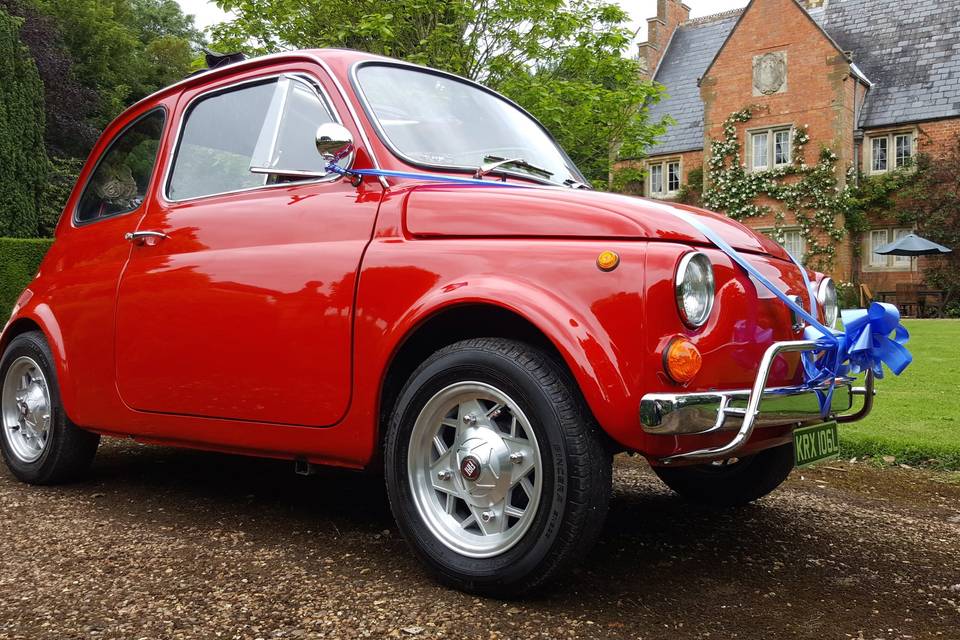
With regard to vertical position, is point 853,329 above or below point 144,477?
above

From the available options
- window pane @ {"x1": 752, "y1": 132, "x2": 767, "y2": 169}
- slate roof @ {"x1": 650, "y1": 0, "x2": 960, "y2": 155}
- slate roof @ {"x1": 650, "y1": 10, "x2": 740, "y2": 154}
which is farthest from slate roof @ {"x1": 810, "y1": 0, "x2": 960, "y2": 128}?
slate roof @ {"x1": 650, "y1": 10, "x2": 740, "y2": 154}

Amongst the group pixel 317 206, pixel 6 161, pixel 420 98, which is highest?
pixel 6 161

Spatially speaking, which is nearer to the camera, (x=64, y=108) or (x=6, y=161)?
(x=6, y=161)

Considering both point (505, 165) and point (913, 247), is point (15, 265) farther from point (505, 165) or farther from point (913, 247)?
point (913, 247)

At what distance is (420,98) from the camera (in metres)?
3.65

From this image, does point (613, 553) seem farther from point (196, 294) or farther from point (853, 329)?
point (196, 294)

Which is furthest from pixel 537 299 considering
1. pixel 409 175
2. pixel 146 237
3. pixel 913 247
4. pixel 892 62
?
pixel 892 62

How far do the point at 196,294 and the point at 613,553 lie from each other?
1997 mm

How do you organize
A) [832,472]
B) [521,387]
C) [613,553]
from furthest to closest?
[832,472] < [613,553] < [521,387]

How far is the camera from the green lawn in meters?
5.18

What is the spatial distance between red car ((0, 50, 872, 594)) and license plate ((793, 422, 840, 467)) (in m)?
0.01

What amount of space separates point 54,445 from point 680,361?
11.0 feet

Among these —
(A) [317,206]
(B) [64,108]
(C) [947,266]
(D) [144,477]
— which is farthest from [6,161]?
(C) [947,266]

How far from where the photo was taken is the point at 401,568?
9.95 feet
